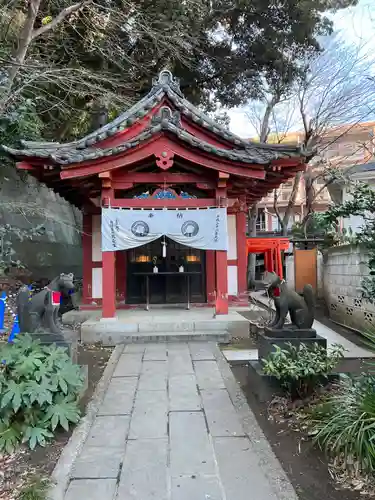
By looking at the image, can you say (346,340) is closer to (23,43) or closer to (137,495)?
(137,495)

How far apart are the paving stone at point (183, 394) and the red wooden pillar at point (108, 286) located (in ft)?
10.8

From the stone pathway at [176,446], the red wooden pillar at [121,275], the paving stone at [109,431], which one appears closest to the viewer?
the stone pathway at [176,446]

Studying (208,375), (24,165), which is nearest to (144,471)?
(208,375)

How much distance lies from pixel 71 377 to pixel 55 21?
27.8 feet

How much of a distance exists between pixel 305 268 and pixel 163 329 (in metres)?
6.51

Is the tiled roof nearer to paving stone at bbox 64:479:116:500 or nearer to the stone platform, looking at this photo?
the stone platform

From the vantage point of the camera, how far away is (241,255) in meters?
→ 11.1

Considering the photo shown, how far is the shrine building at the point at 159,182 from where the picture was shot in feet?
27.2

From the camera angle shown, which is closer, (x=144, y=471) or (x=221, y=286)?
(x=144, y=471)

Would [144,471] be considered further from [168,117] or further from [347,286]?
[168,117]

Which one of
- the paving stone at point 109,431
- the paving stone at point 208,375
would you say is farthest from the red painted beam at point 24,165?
the paving stone at point 109,431

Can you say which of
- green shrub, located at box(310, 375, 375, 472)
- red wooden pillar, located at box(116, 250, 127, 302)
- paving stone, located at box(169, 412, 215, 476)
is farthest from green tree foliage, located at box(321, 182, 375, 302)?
red wooden pillar, located at box(116, 250, 127, 302)

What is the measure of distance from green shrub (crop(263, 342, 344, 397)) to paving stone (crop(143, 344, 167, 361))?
2.88 metres

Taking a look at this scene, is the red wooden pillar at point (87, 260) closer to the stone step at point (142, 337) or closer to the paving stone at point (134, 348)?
the stone step at point (142, 337)
